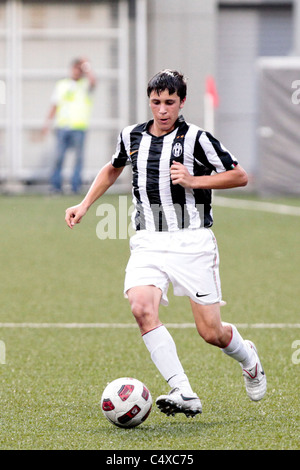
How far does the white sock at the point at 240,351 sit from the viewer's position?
494 cm

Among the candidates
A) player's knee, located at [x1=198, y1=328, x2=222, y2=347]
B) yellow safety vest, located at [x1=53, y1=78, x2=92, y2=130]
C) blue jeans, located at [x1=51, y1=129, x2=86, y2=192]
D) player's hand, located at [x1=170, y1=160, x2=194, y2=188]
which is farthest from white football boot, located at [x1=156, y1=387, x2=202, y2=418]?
yellow safety vest, located at [x1=53, y1=78, x2=92, y2=130]

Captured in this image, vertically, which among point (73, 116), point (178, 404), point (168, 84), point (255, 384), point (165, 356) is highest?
point (168, 84)

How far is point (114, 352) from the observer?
618cm

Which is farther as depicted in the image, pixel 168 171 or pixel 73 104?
pixel 73 104

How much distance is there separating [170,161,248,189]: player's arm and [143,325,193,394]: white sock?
696 mm

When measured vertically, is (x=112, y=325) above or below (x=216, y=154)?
below

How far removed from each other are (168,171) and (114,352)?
1.73 metres

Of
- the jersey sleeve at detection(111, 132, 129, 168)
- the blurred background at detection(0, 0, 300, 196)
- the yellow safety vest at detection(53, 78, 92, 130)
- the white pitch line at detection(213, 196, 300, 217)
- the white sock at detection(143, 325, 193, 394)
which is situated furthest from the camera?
the blurred background at detection(0, 0, 300, 196)

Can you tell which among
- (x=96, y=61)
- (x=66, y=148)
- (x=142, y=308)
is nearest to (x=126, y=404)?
(x=142, y=308)

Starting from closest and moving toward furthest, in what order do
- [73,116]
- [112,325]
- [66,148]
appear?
[112,325]
[73,116]
[66,148]

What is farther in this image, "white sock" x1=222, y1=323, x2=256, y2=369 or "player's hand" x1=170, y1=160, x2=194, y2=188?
"white sock" x1=222, y1=323, x2=256, y2=369

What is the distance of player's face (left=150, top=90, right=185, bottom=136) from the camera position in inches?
185

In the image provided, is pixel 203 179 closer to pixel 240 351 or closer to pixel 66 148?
pixel 240 351

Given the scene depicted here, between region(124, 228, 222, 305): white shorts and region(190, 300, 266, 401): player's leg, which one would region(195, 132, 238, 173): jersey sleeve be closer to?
region(124, 228, 222, 305): white shorts
